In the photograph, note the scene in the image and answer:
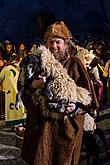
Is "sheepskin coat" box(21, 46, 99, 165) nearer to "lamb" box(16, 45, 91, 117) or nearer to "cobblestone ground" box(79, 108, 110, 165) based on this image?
"lamb" box(16, 45, 91, 117)

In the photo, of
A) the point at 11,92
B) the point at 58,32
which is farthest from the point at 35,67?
the point at 11,92

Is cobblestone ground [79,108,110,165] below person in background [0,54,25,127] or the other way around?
below

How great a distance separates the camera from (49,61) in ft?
10.7

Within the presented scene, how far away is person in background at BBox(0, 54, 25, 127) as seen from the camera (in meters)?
7.95

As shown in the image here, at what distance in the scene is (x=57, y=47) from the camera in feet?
11.0

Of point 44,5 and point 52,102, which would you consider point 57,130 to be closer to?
point 52,102

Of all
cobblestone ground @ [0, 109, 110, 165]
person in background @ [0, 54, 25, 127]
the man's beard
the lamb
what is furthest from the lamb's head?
person in background @ [0, 54, 25, 127]

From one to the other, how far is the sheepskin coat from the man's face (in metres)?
0.06

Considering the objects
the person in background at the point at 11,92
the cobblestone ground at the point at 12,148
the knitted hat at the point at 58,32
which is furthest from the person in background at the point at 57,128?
the person in background at the point at 11,92

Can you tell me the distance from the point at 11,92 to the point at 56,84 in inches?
194

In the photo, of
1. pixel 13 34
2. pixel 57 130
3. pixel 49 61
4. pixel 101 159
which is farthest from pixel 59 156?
pixel 13 34

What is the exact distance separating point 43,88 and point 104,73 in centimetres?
615

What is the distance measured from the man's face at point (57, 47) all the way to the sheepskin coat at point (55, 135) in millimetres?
65

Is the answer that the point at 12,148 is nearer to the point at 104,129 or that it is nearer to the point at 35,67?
the point at 104,129
